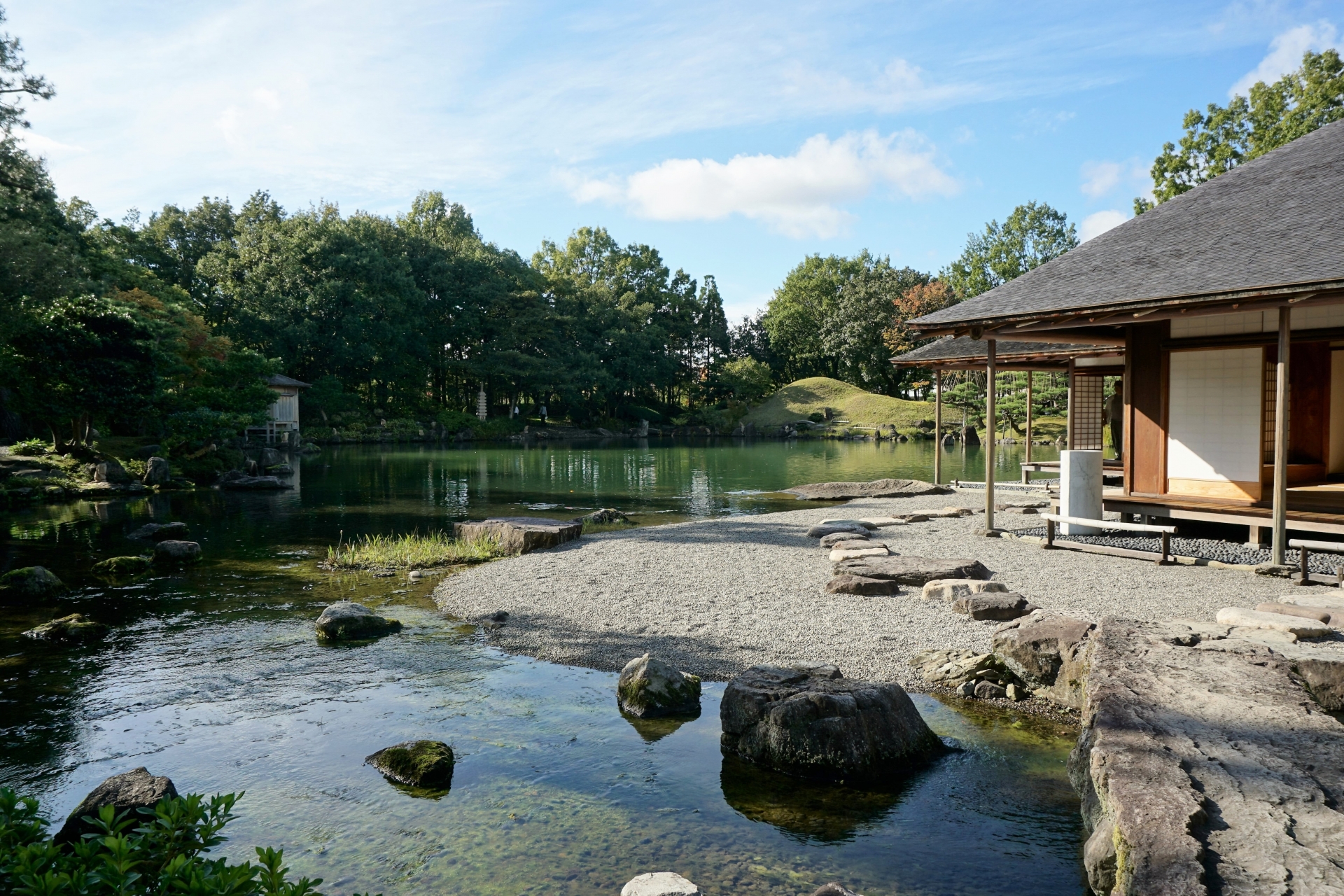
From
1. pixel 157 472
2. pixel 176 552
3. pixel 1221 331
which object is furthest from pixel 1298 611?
pixel 157 472

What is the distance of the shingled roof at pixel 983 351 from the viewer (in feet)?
55.7

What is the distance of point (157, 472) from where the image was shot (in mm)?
21969

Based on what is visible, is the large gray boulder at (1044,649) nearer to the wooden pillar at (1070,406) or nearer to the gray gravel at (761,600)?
the gray gravel at (761,600)

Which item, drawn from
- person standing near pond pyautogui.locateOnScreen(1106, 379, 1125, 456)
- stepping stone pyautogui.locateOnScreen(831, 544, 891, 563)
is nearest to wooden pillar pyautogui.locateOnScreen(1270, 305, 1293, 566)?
stepping stone pyautogui.locateOnScreen(831, 544, 891, 563)

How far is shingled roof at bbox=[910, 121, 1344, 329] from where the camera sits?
9.14 meters

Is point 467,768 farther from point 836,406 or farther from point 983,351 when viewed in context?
point 836,406

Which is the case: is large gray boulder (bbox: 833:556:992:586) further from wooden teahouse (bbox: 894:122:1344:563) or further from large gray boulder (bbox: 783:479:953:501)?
large gray boulder (bbox: 783:479:953:501)

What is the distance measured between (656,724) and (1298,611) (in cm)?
494

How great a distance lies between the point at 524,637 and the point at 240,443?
30.9 m

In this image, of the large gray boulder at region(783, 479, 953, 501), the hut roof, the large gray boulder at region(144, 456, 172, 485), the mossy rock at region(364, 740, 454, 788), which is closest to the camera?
the mossy rock at region(364, 740, 454, 788)

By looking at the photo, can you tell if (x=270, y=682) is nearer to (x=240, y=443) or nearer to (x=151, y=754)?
(x=151, y=754)

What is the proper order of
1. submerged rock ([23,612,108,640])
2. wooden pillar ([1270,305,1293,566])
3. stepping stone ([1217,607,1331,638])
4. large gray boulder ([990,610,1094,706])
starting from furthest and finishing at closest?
wooden pillar ([1270,305,1293,566]), submerged rock ([23,612,108,640]), large gray boulder ([990,610,1094,706]), stepping stone ([1217,607,1331,638])

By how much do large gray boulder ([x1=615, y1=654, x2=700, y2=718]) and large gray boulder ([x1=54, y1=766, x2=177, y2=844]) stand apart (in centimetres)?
294

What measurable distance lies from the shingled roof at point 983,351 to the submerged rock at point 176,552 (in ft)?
43.1
